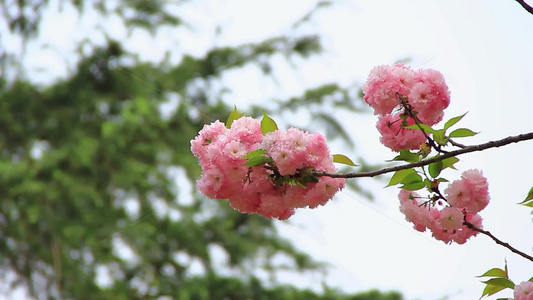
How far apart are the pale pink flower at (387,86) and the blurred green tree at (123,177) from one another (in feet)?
9.39

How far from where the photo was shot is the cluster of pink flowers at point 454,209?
69cm

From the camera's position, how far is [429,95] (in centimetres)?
66

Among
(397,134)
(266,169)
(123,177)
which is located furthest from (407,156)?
(123,177)

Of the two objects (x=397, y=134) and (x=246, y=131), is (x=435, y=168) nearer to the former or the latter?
(x=397, y=134)

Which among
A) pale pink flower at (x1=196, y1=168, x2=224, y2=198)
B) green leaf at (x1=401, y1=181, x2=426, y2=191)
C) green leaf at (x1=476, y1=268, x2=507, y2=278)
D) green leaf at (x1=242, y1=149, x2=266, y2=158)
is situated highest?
green leaf at (x1=401, y1=181, x2=426, y2=191)

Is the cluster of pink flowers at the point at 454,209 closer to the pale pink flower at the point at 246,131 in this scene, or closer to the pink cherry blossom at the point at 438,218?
the pink cherry blossom at the point at 438,218

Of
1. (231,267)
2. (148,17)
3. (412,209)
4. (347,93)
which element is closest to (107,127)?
(148,17)

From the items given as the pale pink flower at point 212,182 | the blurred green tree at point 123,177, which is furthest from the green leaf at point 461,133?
the blurred green tree at point 123,177

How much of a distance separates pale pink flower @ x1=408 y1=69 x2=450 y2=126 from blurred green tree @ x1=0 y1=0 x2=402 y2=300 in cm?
286

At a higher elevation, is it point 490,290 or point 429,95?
point 429,95

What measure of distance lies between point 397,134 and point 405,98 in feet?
0.16

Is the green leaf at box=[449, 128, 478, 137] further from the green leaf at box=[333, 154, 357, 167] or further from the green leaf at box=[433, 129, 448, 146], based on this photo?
the green leaf at box=[333, 154, 357, 167]

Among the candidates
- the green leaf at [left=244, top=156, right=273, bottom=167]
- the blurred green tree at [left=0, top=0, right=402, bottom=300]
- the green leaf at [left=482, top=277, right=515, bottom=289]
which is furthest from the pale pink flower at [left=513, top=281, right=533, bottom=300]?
the blurred green tree at [left=0, top=0, right=402, bottom=300]

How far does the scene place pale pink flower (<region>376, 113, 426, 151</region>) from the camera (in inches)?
27.3
